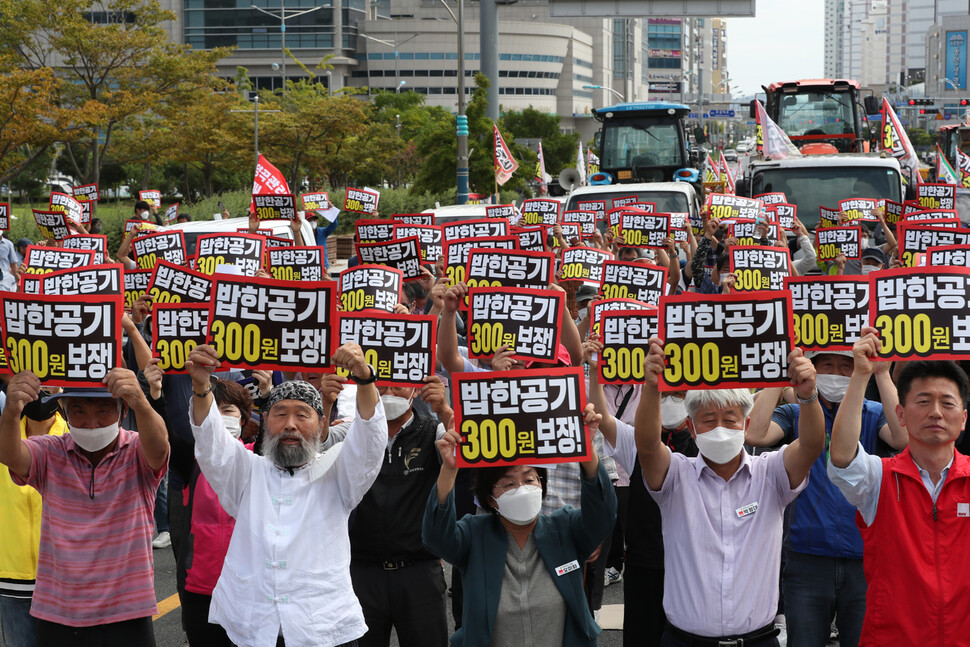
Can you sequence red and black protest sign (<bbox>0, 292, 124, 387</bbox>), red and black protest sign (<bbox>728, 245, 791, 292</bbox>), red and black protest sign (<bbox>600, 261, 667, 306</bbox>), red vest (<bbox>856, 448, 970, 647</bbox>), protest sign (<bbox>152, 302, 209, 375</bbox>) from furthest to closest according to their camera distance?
red and black protest sign (<bbox>728, 245, 791, 292</bbox>), red and black protest sign (<bbox>600, 261, 667, 306</bbox>), protest sign (<bbox>152, 302, 209, 375</bbox>), red and black protest sign (<bbox>0, 292, 124, 387</bbox>), red vest (<bbox>856, 448, 970, 647</bbox>)

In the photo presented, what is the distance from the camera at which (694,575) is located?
14.1ft

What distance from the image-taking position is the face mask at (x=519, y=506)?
424cm

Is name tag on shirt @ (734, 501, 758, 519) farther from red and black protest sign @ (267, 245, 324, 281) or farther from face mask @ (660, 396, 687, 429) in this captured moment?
red and black protest sign @ (267, 245, 324, 281)

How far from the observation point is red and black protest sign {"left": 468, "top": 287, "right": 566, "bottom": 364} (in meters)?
6.19

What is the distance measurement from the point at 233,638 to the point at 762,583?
200 centimetres

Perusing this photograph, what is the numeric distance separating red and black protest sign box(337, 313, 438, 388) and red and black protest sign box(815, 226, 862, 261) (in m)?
7.05

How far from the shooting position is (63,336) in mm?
4840

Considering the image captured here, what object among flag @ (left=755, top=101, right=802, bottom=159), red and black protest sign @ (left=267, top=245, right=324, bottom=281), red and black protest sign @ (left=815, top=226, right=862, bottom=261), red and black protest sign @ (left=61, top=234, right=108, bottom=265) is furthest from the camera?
flag @ (left=755, top=101, right=802, bottom=159)

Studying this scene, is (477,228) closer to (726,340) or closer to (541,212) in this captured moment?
(541,212)

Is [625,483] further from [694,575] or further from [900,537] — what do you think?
[900,537]

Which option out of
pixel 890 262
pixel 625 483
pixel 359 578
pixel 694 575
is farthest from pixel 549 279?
pixel 890 262

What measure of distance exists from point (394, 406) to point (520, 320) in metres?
1.15

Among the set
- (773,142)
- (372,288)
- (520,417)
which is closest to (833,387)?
(520,417)

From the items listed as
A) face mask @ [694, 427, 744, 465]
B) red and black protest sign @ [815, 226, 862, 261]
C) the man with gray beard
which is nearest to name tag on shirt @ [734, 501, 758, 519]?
face mask @ [694, 427, 744, 465]
